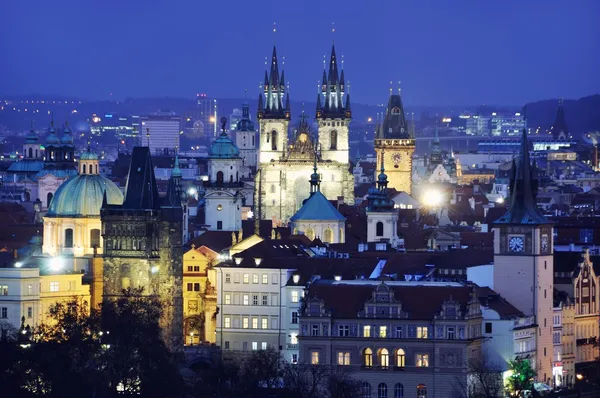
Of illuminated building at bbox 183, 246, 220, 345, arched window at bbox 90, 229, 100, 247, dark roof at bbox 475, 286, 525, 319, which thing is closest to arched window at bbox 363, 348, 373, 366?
dark roof at bbox 475, 286, 525, 319

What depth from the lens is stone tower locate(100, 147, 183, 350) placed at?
11369 centimetres

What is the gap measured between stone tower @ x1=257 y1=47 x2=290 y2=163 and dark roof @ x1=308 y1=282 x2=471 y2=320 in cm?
8296

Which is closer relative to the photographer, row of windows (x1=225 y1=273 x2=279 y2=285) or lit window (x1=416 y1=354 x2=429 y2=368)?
lit window (x1=416 y1=354 x2=429 y2=368)

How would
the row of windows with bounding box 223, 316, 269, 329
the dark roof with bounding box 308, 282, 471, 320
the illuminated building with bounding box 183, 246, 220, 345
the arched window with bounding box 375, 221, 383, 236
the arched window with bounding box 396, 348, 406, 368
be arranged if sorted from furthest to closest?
the arched window with bounding box 375, 221, 383, 236 < the illuminated building with bounding box 183, 246, 220, 345 < the row of windows with bounding box 223, 316, 269, 329 < the dark roof with bounding box 308, 282, 471, 320 < the arched window with bounding box 396, 348, 406, 368

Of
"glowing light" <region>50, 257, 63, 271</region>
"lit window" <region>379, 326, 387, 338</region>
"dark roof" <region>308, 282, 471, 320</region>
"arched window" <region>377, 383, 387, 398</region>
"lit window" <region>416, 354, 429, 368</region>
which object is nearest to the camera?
"arched window" <region>377, 383, 387, 398</region>

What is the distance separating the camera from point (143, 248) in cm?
11425

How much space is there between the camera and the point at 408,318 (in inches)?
4001

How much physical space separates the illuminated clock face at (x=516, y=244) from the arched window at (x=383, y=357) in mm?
8845

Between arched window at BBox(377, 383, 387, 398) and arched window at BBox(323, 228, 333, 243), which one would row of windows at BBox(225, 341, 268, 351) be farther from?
arched window at BBox(323, 228, 333, 243)

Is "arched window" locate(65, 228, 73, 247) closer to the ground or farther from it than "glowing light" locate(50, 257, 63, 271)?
farther from it

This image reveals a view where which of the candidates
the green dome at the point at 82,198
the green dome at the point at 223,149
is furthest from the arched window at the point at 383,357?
the green dome at the point at 223,149

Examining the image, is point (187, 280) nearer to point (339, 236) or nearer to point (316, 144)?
point (339, 236)

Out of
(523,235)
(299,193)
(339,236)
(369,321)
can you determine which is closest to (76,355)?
(369,321)

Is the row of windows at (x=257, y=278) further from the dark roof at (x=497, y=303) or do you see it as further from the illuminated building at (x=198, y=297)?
the dark roof at (x=497, y=303)
